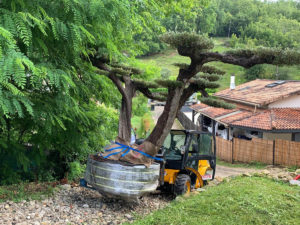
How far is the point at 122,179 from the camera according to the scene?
25.0 feet

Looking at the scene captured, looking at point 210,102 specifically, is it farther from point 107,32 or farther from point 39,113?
point 39,113

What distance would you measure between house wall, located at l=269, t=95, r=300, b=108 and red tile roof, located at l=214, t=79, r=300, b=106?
15.8 inches

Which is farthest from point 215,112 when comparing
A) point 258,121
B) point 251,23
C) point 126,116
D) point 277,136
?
point 251,23

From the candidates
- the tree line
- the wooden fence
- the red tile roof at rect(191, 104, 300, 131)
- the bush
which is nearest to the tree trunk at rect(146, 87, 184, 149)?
the red tile roof at rect(191, 104, 300, 131)

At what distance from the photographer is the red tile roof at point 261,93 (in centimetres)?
2191

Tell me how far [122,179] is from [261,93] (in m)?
19.5

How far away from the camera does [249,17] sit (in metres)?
119

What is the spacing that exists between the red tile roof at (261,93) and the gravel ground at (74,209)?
14944mm

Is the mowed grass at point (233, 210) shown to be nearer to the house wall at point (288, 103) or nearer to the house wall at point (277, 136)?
the house wall at point (277, 136)

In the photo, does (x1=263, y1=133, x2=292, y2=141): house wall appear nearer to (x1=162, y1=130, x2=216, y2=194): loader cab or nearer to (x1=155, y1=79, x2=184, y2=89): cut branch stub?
(x1=162, y1=130, x2=216, y2=194): loader cab

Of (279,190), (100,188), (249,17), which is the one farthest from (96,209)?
(249,17)

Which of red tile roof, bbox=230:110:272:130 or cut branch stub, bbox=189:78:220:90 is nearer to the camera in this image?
cut branch stub, bbox=189:78:220:90

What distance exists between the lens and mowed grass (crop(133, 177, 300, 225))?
7125mm

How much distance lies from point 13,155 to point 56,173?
1.82 m
